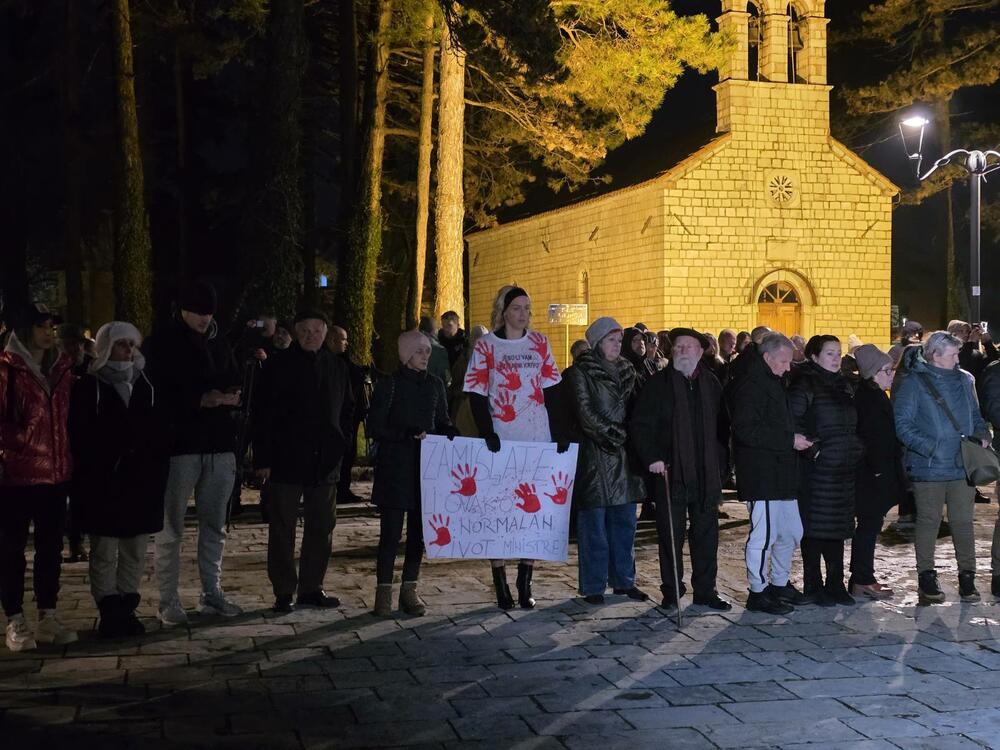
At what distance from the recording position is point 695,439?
8195 millimetres

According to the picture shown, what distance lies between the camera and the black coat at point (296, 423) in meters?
7.89

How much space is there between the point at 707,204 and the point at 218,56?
1306cm

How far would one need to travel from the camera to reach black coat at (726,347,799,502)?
7949mm

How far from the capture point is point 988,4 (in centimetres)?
3856

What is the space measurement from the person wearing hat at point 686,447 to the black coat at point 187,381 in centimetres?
278

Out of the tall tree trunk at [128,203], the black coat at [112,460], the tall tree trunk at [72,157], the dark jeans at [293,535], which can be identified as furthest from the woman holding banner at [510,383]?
the tall tree trunk at [72,157]

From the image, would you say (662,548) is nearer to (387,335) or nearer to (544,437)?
(544,437)

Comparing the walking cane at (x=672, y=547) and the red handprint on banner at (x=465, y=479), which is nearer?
the walking cane at (x=672, y=547)

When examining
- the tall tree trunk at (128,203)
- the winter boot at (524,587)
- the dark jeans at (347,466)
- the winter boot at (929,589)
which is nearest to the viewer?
the winter boot at (524,587)

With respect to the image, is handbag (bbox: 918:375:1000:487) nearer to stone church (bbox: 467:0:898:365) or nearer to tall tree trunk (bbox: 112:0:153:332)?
tall tree trunk (bbox: 112:0:153:332)

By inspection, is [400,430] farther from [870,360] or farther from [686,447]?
[870,360]

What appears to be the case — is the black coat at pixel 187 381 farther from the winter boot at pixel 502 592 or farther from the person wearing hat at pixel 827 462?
the person wearing hat at pixel 827 462

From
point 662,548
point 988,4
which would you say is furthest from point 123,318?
point 988,4

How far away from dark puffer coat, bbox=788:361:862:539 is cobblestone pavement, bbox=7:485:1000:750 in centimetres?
63
